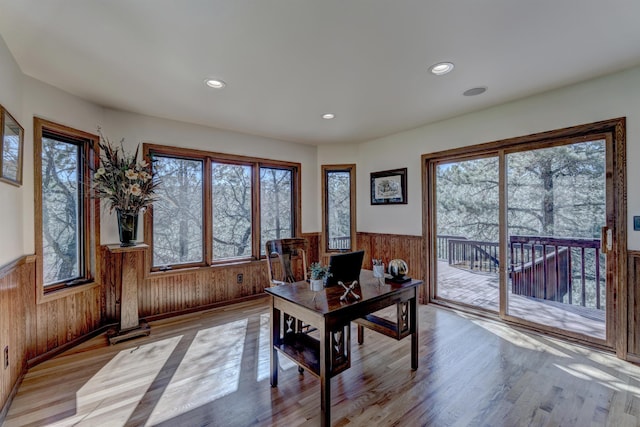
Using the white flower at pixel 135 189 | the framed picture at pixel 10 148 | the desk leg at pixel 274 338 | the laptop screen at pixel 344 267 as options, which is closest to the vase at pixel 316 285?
the laptop screen at pixel 344 267

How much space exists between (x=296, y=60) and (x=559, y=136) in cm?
283

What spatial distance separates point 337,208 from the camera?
516cm

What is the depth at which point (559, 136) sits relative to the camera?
2.93 metres

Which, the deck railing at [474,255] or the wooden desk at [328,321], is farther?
the deck railing at [474,255]

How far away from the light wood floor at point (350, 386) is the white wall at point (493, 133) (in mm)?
1403

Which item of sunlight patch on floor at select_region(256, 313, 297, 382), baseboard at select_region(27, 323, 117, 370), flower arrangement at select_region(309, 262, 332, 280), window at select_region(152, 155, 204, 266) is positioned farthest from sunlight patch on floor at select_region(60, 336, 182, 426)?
flower arrangement at select_region(309, 262, 332, 280)

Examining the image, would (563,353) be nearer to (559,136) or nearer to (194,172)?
(559,136)

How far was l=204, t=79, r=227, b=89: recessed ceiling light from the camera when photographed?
259cm

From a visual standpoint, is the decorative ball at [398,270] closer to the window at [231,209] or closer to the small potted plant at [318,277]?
the small potted plant at [318,277]

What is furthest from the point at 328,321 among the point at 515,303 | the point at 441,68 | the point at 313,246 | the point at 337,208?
the point at 337,208

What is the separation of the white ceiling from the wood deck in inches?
88.8

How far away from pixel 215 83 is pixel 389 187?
298cm

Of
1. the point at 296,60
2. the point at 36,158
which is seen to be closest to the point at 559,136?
the point at 296,60

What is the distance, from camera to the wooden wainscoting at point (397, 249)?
417 centimetres
